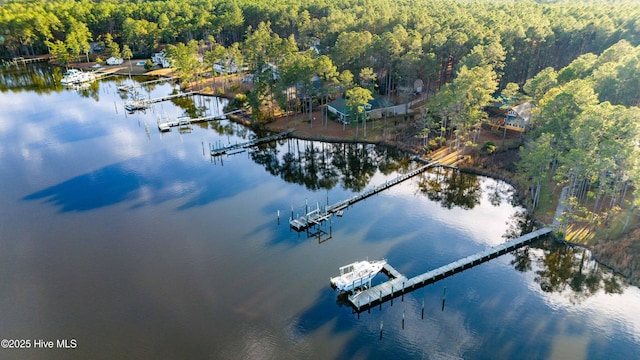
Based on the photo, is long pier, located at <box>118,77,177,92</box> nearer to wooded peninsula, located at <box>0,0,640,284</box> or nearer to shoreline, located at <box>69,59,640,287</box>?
wooded peninsula, located at <box>0,0,640,284</box>

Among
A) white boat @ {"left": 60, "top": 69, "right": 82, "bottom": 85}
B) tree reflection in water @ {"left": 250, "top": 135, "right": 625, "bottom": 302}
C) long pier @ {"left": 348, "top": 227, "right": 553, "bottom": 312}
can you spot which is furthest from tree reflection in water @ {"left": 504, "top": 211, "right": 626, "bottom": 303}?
white boat @ {"left": 60, "top": 69, "right": 82, "bottom": 85}

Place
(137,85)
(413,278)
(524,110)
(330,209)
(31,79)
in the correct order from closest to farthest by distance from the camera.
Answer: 1. (413,278)
2. (330,209)
3. (524,110)
4. (137,85)
5. (31,79)

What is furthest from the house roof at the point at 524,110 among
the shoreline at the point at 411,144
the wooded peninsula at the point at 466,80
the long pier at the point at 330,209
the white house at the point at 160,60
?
the white house at the point at 160,60

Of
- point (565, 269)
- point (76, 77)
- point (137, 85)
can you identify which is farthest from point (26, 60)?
point (565, 269)

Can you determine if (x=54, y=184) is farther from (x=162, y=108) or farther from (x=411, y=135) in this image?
(x=411, y=135)

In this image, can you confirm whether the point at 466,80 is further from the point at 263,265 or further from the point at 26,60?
the point at 26,60
